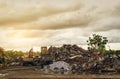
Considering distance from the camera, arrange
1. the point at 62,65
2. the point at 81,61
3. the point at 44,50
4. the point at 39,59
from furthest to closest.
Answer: the point at 44,50 < the point at 39,59 < the point at 81,61 < the point at 62,65

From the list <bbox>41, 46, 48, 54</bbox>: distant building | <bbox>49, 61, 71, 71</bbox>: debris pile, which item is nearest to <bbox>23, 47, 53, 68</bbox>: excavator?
<bbox>41, 46, 48, 54</bbox>: distant building

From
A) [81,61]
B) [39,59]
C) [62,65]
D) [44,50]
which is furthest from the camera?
[44,50]

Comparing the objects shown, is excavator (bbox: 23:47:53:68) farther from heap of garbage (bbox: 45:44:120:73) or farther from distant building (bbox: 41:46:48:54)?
heap of garbage (bbox: 45:44:120:73)

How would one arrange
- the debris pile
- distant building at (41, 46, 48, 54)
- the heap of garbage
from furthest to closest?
distant building at (41, 46, 48, 54), the debris pile, the heap of garbage

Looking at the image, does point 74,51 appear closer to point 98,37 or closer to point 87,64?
point 87,64

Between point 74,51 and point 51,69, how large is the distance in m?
7.73

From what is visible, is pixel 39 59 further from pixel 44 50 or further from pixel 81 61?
pixel 81 61

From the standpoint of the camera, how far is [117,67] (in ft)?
102

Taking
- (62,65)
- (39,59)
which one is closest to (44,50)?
(39,59)

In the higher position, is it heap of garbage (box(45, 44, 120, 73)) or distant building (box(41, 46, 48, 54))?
distant building (box(41, 46, 48, 54))

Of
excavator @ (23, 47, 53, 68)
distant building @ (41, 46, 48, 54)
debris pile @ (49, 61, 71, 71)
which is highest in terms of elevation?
distant building @ (41, 46, 48, 54)

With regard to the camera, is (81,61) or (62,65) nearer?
(62,65)

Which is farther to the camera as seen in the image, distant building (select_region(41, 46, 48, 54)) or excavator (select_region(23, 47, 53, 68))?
distant building (select_region(41, 46, 48, 54))

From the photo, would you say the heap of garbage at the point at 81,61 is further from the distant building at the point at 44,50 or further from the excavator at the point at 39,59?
→ the distant building at the point at 44,50
